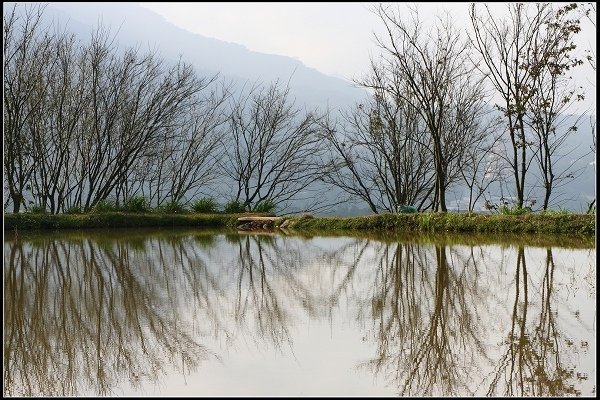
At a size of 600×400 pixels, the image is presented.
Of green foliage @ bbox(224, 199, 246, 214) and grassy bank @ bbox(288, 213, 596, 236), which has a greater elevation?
green foliage @ bbox(224, 199, 246, 214)

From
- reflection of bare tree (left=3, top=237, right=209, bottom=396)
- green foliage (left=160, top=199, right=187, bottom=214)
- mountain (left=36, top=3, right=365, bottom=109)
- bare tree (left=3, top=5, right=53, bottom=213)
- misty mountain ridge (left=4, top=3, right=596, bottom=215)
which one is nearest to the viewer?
reflection of bare tree (left=3, top=237, right=209, bottom=396)

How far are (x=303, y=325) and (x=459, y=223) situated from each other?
845 cm

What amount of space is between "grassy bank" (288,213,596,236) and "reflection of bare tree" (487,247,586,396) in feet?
21.0

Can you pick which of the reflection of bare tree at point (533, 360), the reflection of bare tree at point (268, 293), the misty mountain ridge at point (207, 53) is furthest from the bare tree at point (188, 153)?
the misty mountain ridge at point (207, 53)

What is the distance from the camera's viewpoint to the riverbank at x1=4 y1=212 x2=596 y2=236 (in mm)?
11117

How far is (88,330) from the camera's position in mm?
4250

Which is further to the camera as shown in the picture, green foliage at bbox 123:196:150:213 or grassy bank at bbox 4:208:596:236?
green foliage at bbox 123:196:150:213

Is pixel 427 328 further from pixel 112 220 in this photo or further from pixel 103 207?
pixel 103 207

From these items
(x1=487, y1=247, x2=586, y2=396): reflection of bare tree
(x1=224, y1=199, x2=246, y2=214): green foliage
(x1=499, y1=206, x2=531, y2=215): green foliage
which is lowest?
(x1=487, y1=247, x2=586, y2=396): reflection of bare tree

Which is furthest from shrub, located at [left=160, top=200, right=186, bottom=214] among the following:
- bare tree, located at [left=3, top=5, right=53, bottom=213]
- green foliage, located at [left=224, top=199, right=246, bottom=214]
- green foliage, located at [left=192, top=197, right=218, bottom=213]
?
bare tree, located at [left=3, top=5, right=53, bottom=213]

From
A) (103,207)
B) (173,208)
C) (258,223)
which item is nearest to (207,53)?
(173,208)

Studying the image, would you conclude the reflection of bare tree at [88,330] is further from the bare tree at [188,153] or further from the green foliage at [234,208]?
the bare tree at [188,153]

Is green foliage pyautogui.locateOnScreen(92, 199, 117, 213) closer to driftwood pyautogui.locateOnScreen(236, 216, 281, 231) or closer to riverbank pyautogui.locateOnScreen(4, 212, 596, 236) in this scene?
riverbank pyautogui.locateOnScreen(4, 212, 596, 236)

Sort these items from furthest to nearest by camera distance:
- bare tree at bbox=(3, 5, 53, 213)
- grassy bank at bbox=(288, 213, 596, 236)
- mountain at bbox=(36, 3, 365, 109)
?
mountain at bbox=(36, 3, 365, 109) < bare tree at bbox=(3, 5, 53, 213) < grassy bank at bbox=(288, 213, 596, 236)
